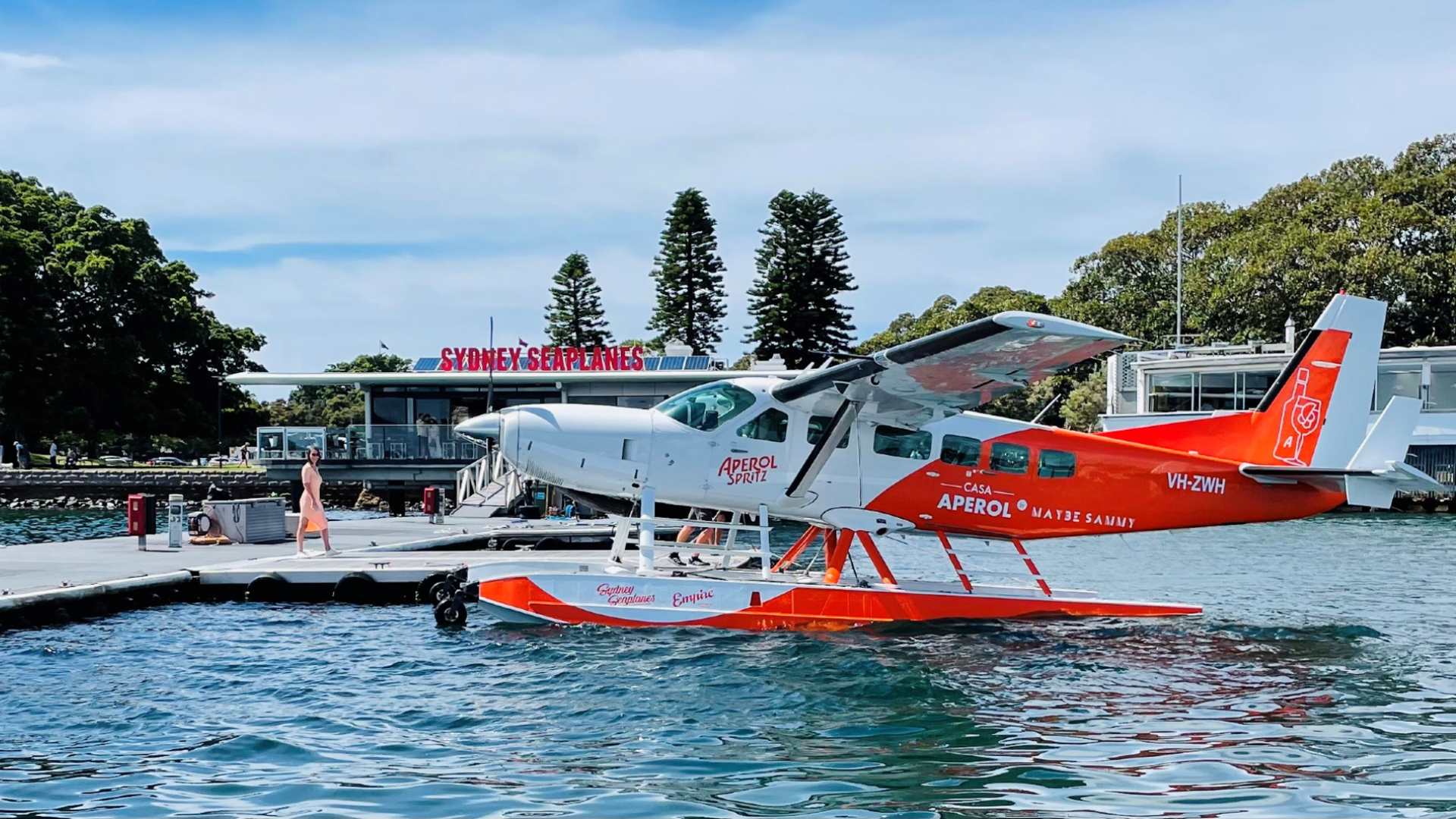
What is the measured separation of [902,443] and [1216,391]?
36.6 metres

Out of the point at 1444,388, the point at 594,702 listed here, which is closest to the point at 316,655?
the point at 594,702

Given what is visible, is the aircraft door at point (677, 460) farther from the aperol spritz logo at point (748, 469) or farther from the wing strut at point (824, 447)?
the wing strut at point (824, 447)

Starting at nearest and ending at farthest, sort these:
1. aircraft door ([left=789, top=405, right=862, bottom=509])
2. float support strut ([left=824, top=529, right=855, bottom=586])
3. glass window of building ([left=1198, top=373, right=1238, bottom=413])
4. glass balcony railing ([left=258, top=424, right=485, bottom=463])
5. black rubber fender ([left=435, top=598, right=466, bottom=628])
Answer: black rubber fender ([left=435, top=598, right=466, bottom=628]) < aircraft door ([left=789, top=405, right=862, bottom=509]) < float support strut ([left=824, top=529, right=855, bottom=586]) < glass balcony railing ([left=258, top=424, right=485, bottom=463]) < glass window of building ([left=1198, top=373, right=1238, bottom=413])

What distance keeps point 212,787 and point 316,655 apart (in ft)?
14.5

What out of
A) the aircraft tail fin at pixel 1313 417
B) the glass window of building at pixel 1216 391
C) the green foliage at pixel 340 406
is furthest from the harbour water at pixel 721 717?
the green foliage at pixel 340 406

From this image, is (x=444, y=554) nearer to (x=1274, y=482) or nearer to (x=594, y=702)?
(x=594, y=702)

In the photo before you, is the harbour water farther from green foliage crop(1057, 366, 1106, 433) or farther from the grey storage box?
green foliage crop(1057, 366, 1106, 433)

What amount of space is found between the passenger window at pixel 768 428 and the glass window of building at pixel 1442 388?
37184mm

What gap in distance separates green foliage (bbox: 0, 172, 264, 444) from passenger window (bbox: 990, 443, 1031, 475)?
53.3 metres

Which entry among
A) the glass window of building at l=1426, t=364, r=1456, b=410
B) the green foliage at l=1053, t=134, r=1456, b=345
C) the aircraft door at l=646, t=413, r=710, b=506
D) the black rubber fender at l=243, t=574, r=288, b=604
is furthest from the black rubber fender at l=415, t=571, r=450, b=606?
the green foliage at l=1053, t=134, r=1456, b=345

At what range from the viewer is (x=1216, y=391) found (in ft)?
154

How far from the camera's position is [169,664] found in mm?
11555

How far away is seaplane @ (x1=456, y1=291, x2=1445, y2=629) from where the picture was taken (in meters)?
13.4

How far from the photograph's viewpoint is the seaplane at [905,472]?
526 inches
